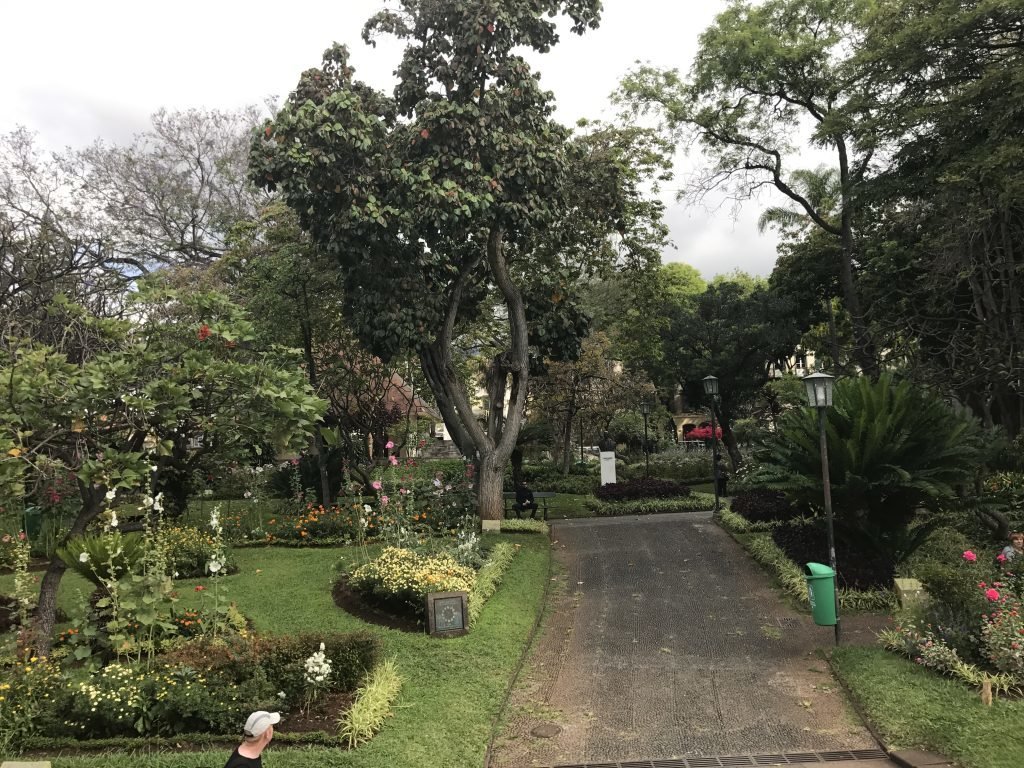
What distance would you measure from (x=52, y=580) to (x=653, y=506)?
1470 centimetres

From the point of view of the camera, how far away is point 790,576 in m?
10.9

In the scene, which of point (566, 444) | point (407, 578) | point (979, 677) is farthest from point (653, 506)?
point (979, 677)

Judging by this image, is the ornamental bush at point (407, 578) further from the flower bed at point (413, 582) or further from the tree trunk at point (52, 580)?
the tree trunk at point (52, 580)

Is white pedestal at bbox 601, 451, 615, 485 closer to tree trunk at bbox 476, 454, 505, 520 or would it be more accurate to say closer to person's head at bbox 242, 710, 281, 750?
tree trunk at bbox 476, 454, 505, 520

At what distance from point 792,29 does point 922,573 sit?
17306mm

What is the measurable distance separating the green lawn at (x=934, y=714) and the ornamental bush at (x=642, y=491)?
42.0ft

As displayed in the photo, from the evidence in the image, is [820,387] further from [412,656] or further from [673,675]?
[412,656]

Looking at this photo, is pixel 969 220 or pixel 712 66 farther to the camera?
pixel 712 66

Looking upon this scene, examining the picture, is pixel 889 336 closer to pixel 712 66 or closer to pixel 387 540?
pixel 712 66

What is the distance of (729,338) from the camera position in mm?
24359

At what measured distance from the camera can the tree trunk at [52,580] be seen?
7.21m

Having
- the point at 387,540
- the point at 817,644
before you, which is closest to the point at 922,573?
the point at 817,644

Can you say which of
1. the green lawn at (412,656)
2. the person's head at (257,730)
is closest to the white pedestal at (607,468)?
the green lawn at (412,656)

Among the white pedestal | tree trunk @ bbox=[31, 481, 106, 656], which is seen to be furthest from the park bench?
tree trunk @ bbox=[31, 481, 106, 656]
